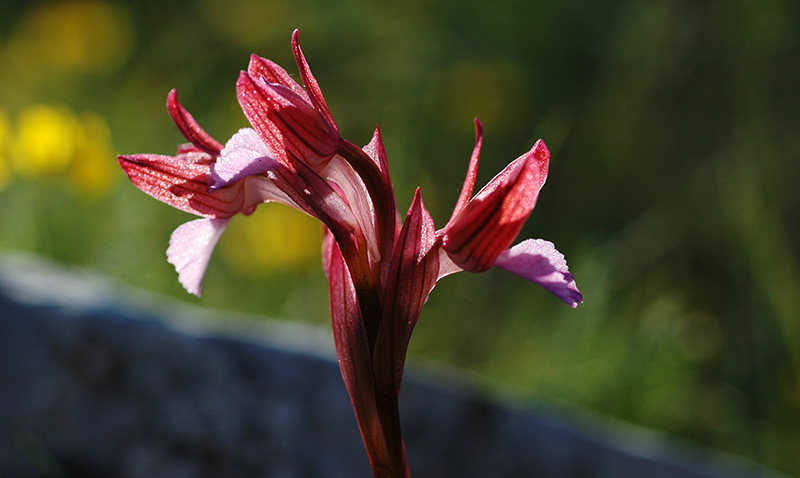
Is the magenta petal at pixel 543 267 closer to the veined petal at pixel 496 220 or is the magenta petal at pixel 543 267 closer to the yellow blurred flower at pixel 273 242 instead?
the veined petal at pixel 496 220

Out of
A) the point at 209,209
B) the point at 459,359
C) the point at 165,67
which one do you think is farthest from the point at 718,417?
the point at 165,67

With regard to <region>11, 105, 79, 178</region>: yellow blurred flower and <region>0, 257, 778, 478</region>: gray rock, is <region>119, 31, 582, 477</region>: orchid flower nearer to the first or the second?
<region>0, 257, 778, 478</region>: gray rock

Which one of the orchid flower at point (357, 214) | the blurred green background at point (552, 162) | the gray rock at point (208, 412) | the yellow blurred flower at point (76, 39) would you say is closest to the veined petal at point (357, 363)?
the orchid flower at point (357, 214)

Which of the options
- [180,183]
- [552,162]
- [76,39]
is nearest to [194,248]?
[180,183]

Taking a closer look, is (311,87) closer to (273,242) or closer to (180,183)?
(180,183)

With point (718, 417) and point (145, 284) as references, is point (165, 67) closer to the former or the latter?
point (145, 284)

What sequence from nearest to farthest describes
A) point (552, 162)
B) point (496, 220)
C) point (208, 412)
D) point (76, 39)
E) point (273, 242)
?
1. point (496, 220)
2. point (208, 412)
3. point (273, 242)
4. point (552, 162)
5. point (76, 39)
